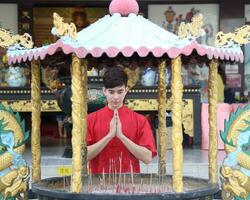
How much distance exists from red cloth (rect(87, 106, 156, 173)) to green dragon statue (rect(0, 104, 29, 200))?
625 mm

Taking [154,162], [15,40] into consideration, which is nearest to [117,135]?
A: [15,40]

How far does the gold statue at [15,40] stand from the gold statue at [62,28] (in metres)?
0.69

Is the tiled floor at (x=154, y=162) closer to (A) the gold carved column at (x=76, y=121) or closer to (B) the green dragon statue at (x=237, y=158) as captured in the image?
(B) the green dragon statue at (x=237, y=158)

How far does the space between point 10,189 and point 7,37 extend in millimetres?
1192

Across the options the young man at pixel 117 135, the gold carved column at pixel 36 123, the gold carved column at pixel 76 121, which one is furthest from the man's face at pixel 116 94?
the gold carved column at pixel 36 123

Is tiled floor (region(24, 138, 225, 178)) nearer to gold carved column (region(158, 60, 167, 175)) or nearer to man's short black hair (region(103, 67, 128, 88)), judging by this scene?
gold carved column (region(158, 60, 167, 175))

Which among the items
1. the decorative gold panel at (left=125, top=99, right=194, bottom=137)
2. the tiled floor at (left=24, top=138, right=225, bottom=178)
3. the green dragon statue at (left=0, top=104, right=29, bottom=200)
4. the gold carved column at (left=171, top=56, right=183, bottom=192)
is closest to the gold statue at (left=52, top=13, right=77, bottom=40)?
the gold carved column at (left=171, top=56, right=183, bottom=192)

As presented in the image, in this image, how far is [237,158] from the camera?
5828 millimetres

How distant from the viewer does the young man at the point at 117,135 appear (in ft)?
17.3

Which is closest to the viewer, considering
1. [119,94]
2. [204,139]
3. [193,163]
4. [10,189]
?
[119,94]

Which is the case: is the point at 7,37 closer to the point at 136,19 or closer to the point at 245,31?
the point at 136,19

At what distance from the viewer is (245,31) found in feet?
18.2

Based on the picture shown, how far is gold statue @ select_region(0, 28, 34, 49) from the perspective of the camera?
555cm

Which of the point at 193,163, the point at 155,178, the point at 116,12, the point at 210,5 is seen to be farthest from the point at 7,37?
the point at 210,5
